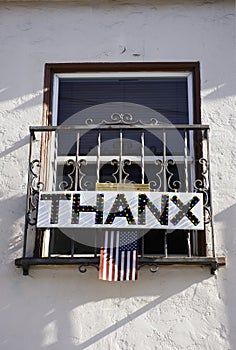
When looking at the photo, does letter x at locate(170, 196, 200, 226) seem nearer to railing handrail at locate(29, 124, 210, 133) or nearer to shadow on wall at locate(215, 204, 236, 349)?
shadow on wall at locate(215, 204, 236, 349)

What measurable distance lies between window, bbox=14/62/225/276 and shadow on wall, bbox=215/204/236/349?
0.15 metres

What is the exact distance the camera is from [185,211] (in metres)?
5.41

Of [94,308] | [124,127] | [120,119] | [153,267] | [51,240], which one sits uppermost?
[120,119]

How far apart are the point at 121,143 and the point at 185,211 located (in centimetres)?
89

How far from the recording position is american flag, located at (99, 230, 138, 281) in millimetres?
5242

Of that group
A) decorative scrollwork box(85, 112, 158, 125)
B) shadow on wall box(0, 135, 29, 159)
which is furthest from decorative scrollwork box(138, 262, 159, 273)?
shadow on wall box(0, 135, 29, 159)

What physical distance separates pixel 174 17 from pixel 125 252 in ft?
8.64

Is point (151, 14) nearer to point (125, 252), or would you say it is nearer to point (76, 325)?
point (125, 252)

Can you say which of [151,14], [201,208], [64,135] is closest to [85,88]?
[64,135]

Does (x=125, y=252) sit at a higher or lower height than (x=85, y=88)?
lower

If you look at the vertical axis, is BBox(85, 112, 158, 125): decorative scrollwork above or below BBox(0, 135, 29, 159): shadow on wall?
above

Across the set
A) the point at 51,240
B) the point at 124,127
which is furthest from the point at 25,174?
the point at 124,127

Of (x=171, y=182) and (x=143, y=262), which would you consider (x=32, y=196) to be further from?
(x=171, y=182)

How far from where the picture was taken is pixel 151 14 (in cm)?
665
